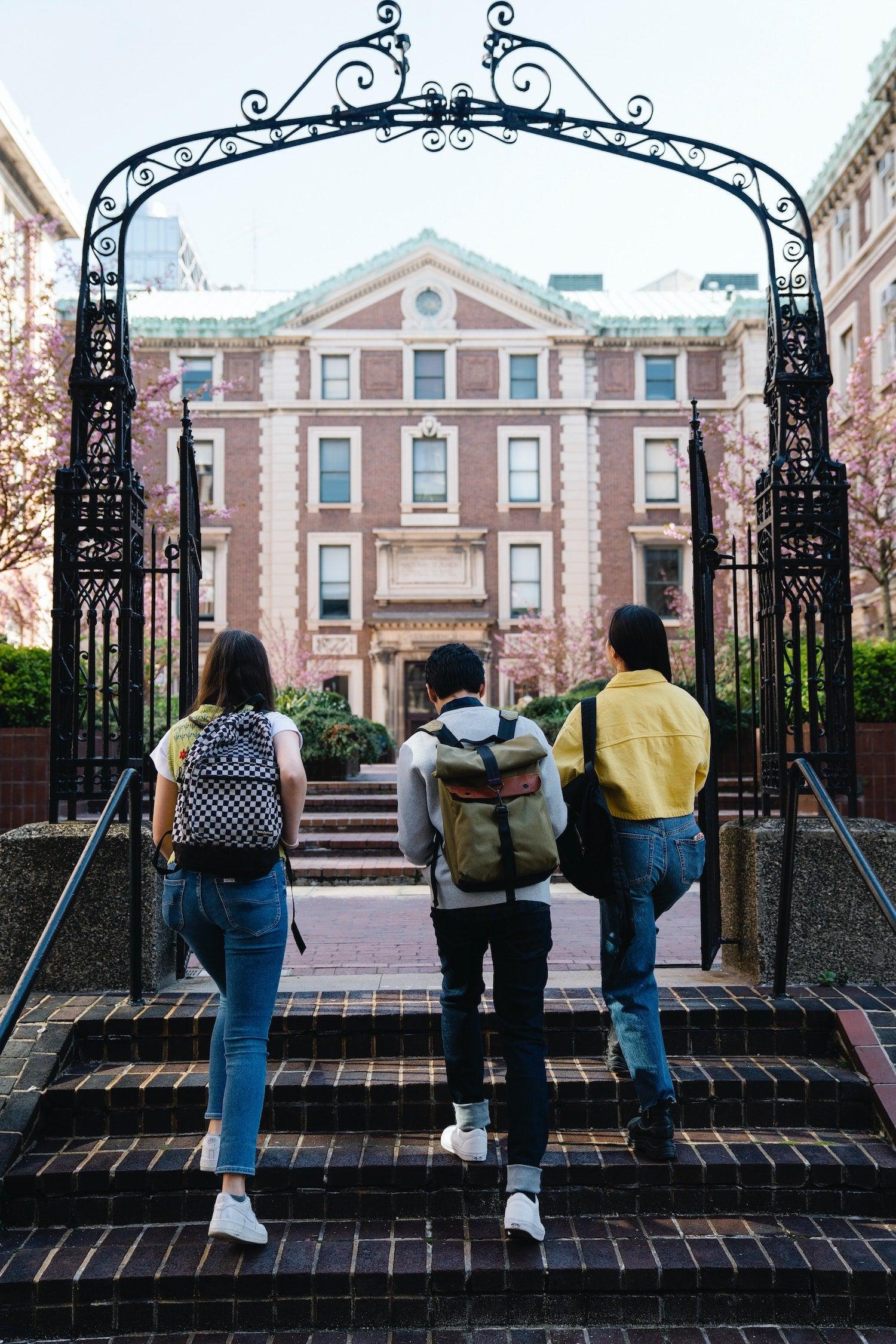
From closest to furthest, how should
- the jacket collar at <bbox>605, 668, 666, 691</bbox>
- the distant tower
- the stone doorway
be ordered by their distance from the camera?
1. the jacket collar at <bbox>605, 668, 666, 691</bbox>
2. the stone doorway
3. the distant tower

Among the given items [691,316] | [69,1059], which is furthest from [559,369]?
[69,1059]

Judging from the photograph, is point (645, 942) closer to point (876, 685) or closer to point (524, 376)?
point (876, 685)

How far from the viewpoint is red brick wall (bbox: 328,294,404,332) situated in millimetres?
34000

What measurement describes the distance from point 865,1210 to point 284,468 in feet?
103

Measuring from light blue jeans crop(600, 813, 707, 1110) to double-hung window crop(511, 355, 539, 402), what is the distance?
31.2 metres

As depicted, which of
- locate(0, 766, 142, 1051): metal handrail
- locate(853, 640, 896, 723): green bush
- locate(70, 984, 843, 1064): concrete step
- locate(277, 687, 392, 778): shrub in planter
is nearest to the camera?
locate(0, 766, 142, 1051): metal handrail

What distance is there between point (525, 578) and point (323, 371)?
28.5 ft

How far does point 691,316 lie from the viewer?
3509 cm

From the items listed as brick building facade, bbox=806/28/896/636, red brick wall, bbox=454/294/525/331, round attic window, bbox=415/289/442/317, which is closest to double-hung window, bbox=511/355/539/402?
red brick wall, bbox=454/294/525/331

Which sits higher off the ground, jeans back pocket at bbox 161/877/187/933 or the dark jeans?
jeans back pocket at bbox 161/877/187/933

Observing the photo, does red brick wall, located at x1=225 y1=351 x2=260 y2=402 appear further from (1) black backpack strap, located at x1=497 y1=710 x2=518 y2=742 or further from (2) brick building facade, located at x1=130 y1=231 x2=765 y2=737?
(1) black backpack strap, located at x1=497 y1=710 x2=518 y2=742

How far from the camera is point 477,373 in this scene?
34.1 meters

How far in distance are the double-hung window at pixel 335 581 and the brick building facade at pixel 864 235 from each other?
559 inches

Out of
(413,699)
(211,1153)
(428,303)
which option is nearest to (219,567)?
(413,699)
